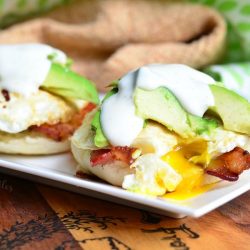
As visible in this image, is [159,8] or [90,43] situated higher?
[159,8]

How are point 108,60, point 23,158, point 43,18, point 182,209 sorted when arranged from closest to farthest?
point 182,209
point 23,158
point 108,60
point 43,18

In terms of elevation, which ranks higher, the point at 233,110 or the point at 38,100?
the point at 233,110

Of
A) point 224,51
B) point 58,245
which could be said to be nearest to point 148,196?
point 58,245

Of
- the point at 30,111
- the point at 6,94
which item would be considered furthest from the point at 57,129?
the point at 6,94

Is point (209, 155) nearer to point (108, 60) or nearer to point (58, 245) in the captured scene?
point (58, 245)

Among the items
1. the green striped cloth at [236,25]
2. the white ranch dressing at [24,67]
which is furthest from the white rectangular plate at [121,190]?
the green striped cloth at [236,25]

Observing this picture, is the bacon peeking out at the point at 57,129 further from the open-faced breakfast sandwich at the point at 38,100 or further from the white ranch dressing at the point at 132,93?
the white ranch dressing at the point at 132,93

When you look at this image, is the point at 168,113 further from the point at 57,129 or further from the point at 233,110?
the point at 57,129
